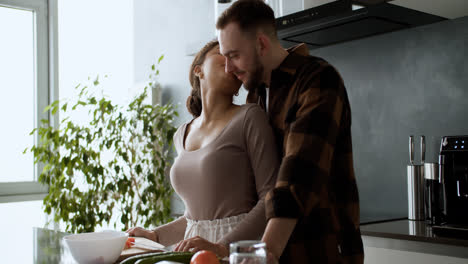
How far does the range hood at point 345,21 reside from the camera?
2.12 metres

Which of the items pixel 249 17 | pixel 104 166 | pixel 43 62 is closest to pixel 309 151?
pixel 249 17

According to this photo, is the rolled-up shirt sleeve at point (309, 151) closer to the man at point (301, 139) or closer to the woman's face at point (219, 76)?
the man at point (301, 139)

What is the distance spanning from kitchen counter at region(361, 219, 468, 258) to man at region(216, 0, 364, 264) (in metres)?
0.60

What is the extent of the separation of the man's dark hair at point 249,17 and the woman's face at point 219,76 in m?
Answer: 0.17

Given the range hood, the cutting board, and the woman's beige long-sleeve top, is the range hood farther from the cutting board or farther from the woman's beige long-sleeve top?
the cutting board

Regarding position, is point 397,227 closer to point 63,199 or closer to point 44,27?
point 63,199

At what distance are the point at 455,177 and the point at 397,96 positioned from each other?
1.99 ft

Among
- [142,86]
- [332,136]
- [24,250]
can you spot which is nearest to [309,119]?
[332,136]

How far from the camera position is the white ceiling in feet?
6.92

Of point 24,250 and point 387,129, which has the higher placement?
point 387,129

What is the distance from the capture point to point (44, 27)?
4426mm

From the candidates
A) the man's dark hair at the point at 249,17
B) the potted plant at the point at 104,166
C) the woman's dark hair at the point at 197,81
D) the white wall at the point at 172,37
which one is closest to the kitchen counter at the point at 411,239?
the woman's dark hair at the point at 197,81

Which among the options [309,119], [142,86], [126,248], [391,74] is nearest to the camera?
[309,119]

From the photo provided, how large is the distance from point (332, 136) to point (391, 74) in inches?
59.0
